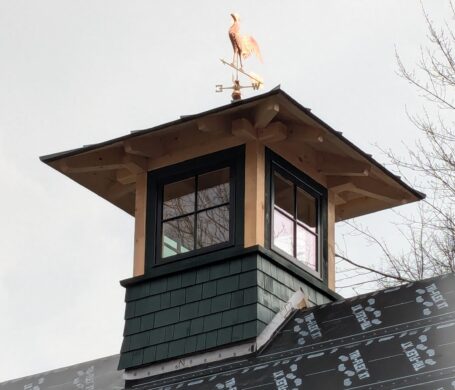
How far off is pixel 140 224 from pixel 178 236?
0.49 metres

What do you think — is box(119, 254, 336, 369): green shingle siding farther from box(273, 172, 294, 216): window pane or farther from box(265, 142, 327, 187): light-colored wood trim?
box(265, 142, 327, 187): light-colored wood trim

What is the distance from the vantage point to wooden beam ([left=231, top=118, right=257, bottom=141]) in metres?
13.1

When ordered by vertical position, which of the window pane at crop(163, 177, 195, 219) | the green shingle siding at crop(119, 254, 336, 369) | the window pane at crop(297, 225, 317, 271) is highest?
the window pane at crop(163, 177, 195, 219)

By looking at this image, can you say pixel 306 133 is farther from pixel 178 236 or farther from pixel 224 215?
pixel 178 236

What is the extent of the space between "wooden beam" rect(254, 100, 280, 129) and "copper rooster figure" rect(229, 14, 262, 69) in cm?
131

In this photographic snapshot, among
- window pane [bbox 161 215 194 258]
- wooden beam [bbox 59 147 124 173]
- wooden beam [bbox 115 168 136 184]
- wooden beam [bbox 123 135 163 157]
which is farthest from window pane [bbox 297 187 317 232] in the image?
wooden beam [bbox 59 147 124 173]

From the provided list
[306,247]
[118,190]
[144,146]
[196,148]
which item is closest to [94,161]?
[144,146]

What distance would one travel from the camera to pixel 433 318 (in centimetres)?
1155

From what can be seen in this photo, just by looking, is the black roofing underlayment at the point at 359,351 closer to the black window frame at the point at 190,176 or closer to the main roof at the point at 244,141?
the black window frame at the point at 190,176

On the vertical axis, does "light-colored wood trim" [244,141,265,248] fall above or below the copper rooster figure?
below

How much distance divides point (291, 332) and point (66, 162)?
317 cm

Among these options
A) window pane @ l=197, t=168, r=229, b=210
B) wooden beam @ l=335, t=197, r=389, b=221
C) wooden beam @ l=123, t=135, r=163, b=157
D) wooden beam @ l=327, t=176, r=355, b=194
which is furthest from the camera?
wooden beam @ l=335, t=197, r=389, b=221

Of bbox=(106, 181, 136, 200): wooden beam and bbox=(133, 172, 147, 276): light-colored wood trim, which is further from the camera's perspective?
bbox=(106, 181, 136, 200): wooden beam

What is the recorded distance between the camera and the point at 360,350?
37.1 feet
